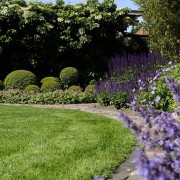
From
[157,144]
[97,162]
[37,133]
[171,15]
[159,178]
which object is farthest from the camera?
[171,15]

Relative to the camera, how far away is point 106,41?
16734mm

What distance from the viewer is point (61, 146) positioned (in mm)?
4719

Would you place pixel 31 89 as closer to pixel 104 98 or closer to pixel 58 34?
pixel 58 34

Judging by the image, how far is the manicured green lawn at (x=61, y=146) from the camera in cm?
366

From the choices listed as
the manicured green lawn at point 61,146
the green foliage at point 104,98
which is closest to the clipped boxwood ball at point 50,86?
the green foliage at point 104,98

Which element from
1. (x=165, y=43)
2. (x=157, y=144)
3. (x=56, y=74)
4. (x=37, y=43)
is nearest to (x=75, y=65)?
(x=56, y=74)

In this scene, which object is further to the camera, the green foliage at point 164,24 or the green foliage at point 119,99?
the green foliage at point 164,24

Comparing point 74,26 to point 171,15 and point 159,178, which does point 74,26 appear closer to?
A: point 171,15

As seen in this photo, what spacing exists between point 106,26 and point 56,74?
3.03m

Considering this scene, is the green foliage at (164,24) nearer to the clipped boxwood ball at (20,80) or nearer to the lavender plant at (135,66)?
the lavender plant at (135,66)

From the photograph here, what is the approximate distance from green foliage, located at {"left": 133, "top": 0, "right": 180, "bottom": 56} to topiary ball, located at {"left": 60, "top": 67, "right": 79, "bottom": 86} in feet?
12.1

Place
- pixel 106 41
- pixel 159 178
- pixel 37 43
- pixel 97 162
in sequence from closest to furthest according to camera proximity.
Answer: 1. pixel 159 178
2. pixel 97 162
3. pixel 37 43
4. pixel 106 41

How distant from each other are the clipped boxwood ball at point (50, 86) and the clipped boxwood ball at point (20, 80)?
748 millimetres

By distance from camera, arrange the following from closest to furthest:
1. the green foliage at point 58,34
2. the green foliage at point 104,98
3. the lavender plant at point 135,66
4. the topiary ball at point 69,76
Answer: the green foliage at point 104,98, the lavender plant at point 135,66, the topiary ball at point 69,76, the green foliage at point 58,34
